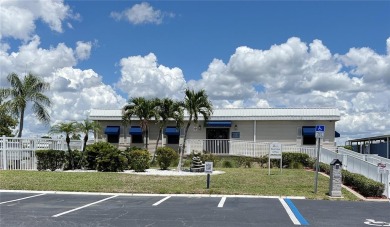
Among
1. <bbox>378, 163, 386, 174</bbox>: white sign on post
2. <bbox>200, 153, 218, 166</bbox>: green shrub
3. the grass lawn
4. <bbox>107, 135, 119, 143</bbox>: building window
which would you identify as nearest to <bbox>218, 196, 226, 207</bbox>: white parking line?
the grass lawn

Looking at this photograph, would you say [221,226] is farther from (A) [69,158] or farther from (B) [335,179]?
(A) [69,158]

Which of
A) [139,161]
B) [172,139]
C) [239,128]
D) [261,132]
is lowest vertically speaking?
[139,161]

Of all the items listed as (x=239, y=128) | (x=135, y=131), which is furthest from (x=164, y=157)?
(x=239, y=128)

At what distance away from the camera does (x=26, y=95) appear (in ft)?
87.5

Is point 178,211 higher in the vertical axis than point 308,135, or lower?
lower

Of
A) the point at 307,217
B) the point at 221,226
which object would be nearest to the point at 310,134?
the point at 307,217

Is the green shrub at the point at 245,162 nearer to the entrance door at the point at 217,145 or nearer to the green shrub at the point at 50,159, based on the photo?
the entrance door at the point at 217,145

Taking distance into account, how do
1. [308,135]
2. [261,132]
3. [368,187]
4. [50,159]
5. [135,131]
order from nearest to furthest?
[368,187] → [50,159] → [308,135] → [261,132] → [135,131]

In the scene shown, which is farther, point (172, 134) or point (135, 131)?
point (135, 131)

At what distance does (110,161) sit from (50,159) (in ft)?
10.6

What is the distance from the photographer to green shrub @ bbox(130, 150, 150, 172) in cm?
2095

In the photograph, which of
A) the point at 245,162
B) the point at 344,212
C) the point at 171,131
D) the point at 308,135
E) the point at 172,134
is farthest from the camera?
the point at 172,134

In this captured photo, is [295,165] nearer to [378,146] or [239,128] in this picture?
[239,128]

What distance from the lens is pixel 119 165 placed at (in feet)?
68.3
